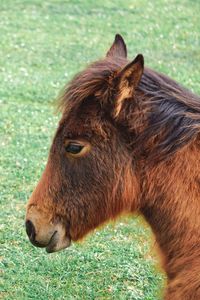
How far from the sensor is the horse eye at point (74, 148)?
2994mm

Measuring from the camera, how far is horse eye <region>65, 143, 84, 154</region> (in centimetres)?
299

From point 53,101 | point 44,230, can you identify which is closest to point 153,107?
point 44,230

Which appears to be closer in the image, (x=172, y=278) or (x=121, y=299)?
(x=172, y=278)

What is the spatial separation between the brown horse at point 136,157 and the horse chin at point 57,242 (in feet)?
0.60

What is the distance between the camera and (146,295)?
4.61 m

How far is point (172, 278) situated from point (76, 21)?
38.5 feet

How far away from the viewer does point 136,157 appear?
9.62 feet

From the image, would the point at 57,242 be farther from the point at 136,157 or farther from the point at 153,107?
the point at 153,107

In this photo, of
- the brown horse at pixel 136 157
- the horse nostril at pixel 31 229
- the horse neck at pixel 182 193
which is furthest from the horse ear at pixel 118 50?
the horse nostril at pixel 31 229

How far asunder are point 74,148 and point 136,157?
32cm

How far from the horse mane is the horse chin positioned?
67cm

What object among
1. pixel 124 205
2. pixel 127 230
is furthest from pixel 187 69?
pixel 124 205

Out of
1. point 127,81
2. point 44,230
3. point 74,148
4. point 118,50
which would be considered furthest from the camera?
point 118,50

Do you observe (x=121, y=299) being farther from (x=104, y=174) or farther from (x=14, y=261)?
(x=104, y=174)
